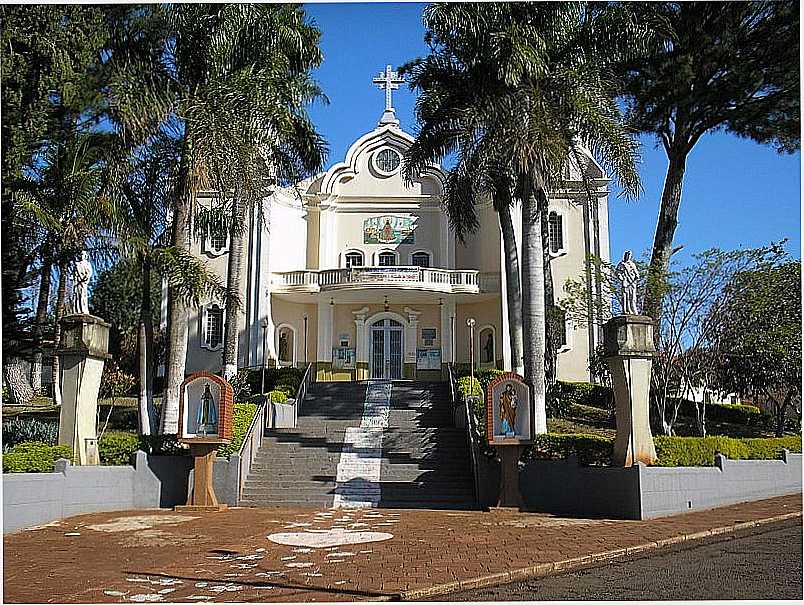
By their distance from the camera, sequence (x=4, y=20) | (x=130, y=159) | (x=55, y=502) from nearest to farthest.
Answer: (x=55, y=502) → (x=4, y=20) → (x=130, y=159)

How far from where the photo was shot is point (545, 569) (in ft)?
27.3

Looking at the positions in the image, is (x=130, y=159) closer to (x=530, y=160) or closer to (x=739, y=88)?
(x=530, y=160)

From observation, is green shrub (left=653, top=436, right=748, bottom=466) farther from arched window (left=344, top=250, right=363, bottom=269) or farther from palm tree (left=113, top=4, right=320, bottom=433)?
arched window (left=344, top=250, right=363, bottom=269)

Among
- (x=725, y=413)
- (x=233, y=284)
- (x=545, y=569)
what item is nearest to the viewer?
(x=545, y=569)

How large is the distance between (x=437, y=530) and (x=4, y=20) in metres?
12.1

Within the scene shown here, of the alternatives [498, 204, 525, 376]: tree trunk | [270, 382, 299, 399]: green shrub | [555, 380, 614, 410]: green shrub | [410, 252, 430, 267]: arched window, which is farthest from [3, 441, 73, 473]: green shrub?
[410, 252, 430, 267]: arched window

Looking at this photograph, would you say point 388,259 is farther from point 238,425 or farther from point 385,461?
point 238,425

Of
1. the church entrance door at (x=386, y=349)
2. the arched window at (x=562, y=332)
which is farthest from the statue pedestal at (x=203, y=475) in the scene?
the church entrance door at (x=386, y=349)

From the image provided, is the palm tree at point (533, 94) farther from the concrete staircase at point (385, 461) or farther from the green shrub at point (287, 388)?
the green shrub at point (287, 388)

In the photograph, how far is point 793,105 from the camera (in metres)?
19.6

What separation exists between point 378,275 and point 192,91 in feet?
31.0

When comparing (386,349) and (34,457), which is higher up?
(386,349)

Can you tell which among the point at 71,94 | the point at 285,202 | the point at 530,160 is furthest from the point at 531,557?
the point at 285,202

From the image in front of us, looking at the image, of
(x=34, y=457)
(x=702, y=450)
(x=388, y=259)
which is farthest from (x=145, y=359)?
(x=388, y=259)
